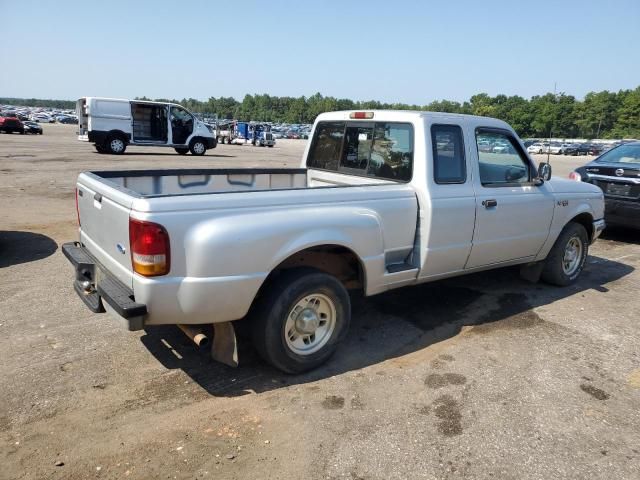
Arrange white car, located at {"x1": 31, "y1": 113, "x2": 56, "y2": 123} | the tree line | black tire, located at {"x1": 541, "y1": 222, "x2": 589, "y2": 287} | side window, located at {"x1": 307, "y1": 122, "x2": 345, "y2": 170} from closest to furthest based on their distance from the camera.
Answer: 1. side window, located at {"x1": 307, "y1": 122, "x2": 345, "y2": 170}
2. black tire, located at {"x1": 541, "y1": 222, "x2": 589, "y2": 287}
3. white car, located at {"x1": 31, "y1": 113, "x2": 56, "y2": 123}
4. the tree line

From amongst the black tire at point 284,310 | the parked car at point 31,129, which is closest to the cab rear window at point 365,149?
the black tire at point 284,310

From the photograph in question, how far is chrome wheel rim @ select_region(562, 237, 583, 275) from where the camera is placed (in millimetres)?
5977

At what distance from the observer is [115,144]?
2170cm

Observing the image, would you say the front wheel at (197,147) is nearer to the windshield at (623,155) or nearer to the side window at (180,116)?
the side window at (180,116)

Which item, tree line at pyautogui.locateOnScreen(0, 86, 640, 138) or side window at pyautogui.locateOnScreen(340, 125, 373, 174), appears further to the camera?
tree line at pyautogui.locateOnScreen(0, 86, 640, 138)

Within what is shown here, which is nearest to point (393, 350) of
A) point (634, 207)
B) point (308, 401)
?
point (308, 401)

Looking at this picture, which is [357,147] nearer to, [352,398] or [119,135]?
[352,398]

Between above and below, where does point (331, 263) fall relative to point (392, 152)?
below

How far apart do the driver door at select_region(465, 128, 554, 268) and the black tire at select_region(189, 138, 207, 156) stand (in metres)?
21.1

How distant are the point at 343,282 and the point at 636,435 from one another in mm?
2267

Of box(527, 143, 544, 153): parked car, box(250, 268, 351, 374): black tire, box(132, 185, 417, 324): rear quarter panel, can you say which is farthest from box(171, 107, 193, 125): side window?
box(527, 143, 544, 153): parked car

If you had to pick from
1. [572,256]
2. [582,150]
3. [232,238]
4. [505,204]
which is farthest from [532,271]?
[582,150]

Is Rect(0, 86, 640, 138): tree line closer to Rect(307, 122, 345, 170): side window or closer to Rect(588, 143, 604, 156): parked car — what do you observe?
Rect(588, 143, 604, 156): parked car

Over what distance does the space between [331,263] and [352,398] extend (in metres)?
1.12
